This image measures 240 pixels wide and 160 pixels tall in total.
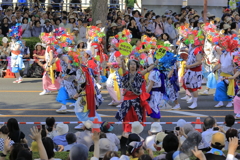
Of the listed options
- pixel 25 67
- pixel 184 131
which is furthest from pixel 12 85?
pixel 184 131

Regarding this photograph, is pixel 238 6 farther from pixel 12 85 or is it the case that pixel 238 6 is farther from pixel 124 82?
pixel 124 82

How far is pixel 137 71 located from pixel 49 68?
5084 mm

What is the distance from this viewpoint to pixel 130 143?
6.40m

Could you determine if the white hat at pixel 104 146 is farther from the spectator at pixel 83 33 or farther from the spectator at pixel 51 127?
the spectator at pixel 83 33

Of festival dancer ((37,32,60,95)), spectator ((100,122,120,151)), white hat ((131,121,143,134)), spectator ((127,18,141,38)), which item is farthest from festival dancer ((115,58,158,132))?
spectator ((127,18,141,38))

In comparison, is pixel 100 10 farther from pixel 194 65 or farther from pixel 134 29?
pixel 194 65

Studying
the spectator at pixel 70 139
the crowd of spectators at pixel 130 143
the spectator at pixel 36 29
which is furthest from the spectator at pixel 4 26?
the spectator at pixel 70 139

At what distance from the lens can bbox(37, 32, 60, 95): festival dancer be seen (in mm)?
13602

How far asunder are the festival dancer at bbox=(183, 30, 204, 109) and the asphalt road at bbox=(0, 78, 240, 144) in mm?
515

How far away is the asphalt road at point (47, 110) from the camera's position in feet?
38.3

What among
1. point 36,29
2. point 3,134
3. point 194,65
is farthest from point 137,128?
point 36,29

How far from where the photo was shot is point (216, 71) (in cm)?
1459

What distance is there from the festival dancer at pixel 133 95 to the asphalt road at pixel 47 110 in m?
0.73

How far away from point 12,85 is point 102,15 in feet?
16.0
